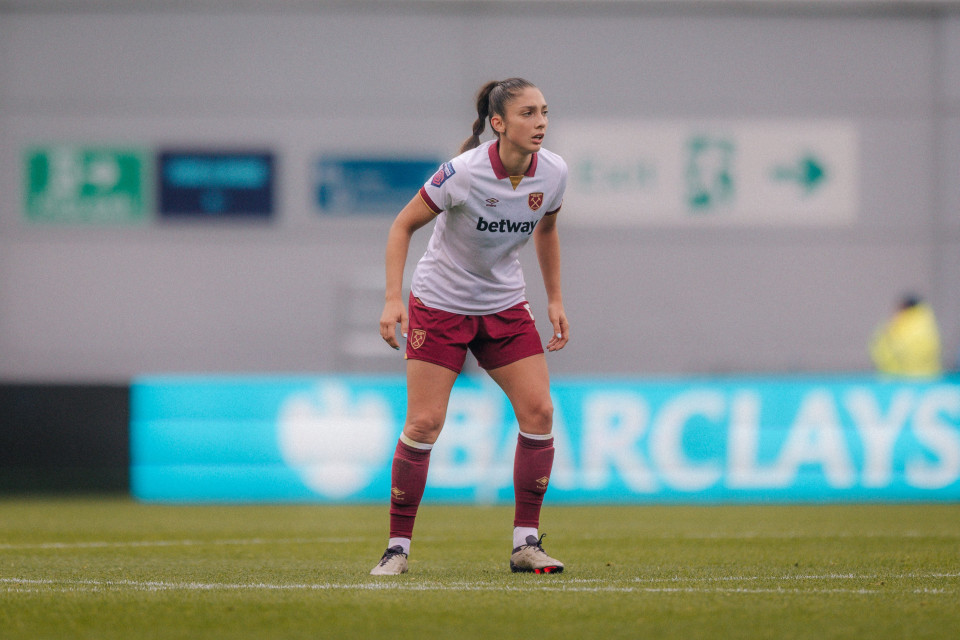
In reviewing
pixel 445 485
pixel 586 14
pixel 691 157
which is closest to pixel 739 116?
pixel 691 157

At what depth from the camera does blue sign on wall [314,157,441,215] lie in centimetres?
1623

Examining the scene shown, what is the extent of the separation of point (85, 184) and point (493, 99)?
12.1m

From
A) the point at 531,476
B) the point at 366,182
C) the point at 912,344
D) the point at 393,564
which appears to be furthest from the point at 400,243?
the point at 366,182

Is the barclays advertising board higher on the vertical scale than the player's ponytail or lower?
lower

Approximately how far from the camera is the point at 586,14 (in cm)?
1675

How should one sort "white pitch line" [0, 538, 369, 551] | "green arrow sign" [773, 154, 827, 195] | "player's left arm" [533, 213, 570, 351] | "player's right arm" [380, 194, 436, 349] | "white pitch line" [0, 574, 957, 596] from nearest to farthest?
"white pitch line" [0, 574, 957, 596]
"player's right arm" [380, 194, 436, 349]
"player's left arm" [533, 213, 570, 351]
"white pitch line" [0, 538, 369, 551]
"green arrow sign" [773, 154, 827, 195]

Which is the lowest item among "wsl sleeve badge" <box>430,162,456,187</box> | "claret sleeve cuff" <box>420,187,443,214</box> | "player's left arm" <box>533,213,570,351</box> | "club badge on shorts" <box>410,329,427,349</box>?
"club badge on shorts" <box>410,329,427,349</box>

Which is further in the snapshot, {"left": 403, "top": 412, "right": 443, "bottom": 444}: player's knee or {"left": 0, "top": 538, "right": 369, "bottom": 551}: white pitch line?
{"left": 0, "top": 538, "right": 369, "bottom": 551}: white pitch line

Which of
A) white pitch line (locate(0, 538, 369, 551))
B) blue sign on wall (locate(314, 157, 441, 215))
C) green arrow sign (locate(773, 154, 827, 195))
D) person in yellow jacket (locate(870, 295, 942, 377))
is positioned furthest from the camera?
green arrow sign (locate(773, 154, 827, 195))

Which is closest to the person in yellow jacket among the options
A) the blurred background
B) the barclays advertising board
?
the barclays advertising board

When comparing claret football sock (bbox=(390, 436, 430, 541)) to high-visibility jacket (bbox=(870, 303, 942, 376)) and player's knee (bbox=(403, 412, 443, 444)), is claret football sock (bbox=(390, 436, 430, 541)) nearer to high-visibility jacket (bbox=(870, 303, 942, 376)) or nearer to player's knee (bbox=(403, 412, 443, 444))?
player's knee (bbox=(403, 412, 443, 444))

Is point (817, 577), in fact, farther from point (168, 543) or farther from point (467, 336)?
point (168, 543)

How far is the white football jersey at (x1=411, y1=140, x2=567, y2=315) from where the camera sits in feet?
16.6

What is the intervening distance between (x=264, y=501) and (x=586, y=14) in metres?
8.74
